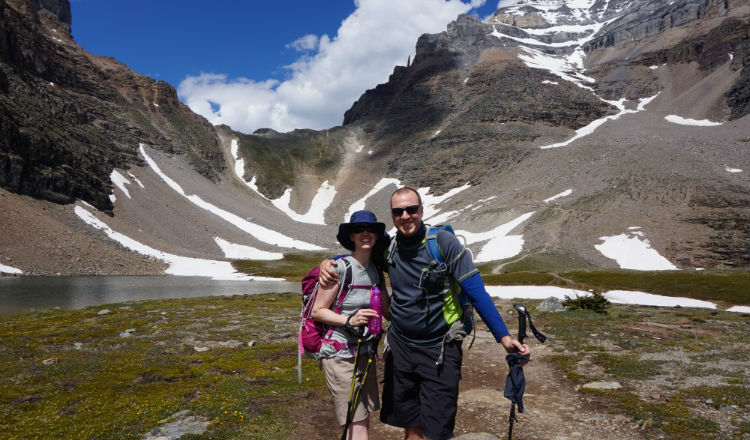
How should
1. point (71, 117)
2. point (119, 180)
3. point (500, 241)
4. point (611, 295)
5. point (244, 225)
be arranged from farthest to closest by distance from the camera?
point (244, 225)
point (71, 117)
point (119, 180)
point (500, 241)
point (611, 295)

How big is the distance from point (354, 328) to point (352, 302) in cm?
37

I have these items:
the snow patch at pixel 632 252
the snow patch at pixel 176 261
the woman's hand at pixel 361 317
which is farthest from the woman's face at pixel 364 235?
the snow patch at pixel 632 252

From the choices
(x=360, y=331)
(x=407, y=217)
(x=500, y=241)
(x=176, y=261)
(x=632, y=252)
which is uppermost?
(x=407, y=217)

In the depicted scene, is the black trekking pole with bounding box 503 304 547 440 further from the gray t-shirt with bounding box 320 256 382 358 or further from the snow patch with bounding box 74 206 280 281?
the snow patch with bounding box 74 206 280 281

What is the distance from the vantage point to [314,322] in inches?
234

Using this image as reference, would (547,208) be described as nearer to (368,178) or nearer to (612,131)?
(612,131)

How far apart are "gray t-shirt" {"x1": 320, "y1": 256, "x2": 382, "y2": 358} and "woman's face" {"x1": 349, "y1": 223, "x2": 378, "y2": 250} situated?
29cm

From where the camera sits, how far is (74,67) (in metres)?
142

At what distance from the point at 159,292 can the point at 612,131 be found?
152 metres

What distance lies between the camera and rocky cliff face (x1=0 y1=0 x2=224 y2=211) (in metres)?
88.4

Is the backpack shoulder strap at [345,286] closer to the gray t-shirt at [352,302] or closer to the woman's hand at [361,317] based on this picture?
the gray t-shirt at [352,302]

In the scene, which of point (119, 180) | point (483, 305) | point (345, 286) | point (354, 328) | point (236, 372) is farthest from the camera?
point (119, 180)

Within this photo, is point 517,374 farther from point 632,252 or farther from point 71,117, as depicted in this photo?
point 71,117

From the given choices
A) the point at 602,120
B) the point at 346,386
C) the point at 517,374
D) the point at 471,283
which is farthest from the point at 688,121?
the point at 346,386
